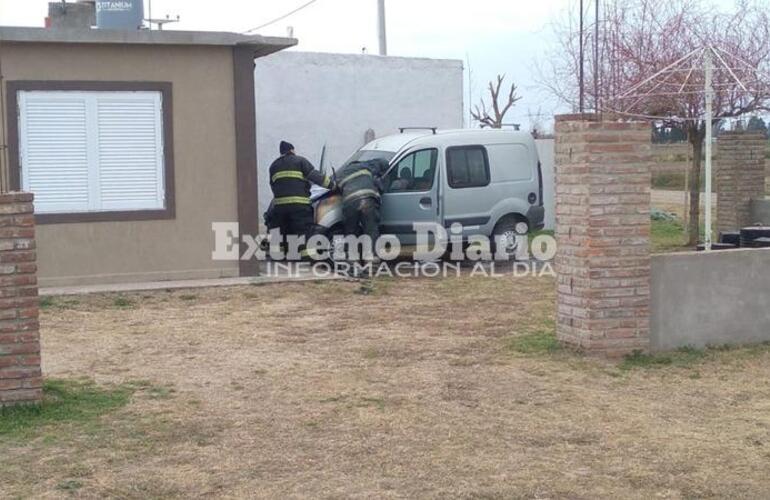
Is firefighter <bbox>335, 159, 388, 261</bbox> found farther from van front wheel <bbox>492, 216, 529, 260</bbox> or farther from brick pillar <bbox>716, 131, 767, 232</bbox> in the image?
brick pillar <bbox>716, 131, 767, 232</bbox>

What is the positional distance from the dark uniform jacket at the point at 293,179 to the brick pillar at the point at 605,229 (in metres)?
5.54

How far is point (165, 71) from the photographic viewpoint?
13594 mm

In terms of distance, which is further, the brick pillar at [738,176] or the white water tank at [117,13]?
the brick pillar at [738,176]

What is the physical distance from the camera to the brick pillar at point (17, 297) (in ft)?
23.2

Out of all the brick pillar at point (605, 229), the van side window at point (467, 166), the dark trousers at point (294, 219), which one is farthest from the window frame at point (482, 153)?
the brick pillar at point (605, 229)

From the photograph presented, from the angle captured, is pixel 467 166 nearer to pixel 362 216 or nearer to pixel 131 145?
pixel 362 216

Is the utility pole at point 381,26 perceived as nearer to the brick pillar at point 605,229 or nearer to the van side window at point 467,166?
the van side window at point 467,166

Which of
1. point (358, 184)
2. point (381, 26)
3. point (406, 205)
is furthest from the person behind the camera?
point (381, 26)

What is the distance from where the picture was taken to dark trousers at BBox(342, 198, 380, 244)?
1434cm

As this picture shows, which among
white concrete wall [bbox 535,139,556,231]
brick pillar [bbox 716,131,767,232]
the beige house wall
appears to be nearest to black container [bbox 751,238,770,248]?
brick pillar [bbox 716,131,767,232]

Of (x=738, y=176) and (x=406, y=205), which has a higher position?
(x=738, y=176)

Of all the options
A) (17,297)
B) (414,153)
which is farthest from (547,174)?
(17,297)

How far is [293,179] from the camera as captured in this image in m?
14.2

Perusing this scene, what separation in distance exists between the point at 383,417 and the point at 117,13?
359 inches
